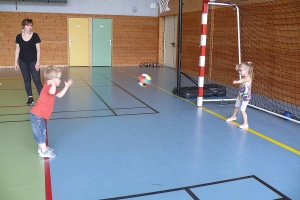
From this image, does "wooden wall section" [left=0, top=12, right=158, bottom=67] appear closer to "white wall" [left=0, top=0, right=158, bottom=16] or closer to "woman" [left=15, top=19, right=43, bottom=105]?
"white wall" [left=0, top=0, right=158, bottom=16]

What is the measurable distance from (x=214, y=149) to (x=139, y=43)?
12621mm

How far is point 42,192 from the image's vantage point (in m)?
2.99

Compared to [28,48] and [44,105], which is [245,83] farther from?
[28,48]

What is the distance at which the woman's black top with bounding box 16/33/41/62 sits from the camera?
20.0ft

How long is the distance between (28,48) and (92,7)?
382 inches

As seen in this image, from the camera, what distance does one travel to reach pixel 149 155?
3998mm

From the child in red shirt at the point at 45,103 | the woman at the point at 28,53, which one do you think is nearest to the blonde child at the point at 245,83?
the child in red shirt at the point at 45,103

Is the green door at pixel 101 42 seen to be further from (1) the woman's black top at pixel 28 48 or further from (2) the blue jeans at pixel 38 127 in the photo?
(2) the blue jeans at pixel 38 127

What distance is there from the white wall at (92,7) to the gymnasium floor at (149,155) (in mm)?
8964

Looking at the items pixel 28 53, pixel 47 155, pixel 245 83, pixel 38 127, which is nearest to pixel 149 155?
pixel 47 155

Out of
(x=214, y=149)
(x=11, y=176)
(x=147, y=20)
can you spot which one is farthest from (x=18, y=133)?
(x=147, y=20)

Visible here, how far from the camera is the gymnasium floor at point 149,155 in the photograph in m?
3.09

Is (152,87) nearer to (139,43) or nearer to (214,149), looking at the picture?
(214,149)

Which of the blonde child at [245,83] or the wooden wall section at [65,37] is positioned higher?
the wooden wall section at [65,37]
